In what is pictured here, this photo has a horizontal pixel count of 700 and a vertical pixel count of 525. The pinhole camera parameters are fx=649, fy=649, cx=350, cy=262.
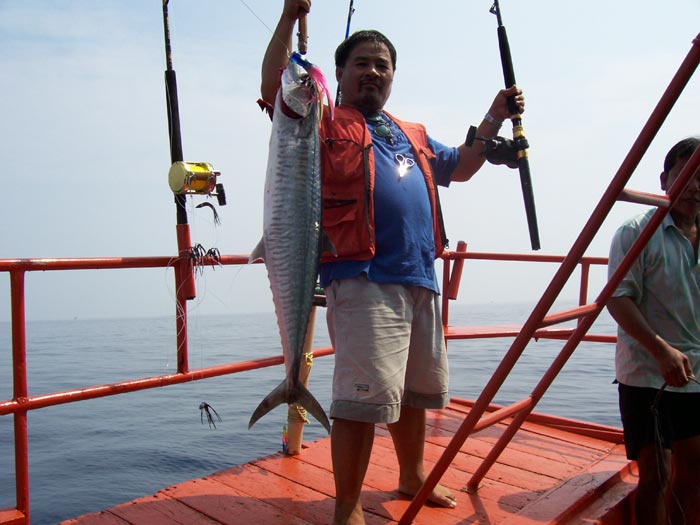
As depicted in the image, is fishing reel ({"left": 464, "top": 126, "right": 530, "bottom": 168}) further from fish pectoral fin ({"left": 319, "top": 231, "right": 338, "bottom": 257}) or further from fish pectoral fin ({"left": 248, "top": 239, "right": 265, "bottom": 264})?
fish pectoral fin ({"left": 248, "top": 239, "right": 265, "bottom": 264})

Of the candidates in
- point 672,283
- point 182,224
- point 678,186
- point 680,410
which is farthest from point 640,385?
point 182,224

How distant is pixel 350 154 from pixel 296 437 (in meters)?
1.88

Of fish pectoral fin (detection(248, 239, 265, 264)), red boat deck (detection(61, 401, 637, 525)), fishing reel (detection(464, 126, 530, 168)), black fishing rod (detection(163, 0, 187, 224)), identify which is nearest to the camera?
fish pectoral fin (detection(248, 239, 265, 264))

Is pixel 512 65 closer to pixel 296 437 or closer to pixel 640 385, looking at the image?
pixel 640 385

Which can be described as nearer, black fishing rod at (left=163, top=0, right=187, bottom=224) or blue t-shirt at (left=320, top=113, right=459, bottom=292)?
blue t-shirt at (left=320, top=113, right=459, bottom=292)

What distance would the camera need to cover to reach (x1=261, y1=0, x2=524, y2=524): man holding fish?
2.57 meters

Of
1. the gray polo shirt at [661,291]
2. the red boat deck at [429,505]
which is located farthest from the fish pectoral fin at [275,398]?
the gray polo shirt at [661,291]

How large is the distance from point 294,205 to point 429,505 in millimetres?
1621

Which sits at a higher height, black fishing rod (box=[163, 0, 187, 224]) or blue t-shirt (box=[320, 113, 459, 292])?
black fishing rod (box=[163, 0, 187, 224])

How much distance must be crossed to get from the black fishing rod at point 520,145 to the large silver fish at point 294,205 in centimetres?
130

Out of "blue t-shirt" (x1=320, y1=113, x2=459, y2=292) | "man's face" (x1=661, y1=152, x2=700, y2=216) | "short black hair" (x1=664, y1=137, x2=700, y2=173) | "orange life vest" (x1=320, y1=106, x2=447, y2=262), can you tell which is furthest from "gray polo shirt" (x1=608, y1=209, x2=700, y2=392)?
"orange life vest" (x1=320, y1=106, x2=447, y2=262)

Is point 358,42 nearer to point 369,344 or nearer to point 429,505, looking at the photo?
point 369,344

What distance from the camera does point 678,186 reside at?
7.88 feet

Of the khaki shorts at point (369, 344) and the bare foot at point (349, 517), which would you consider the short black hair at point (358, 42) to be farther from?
the bare foot at point (349, 517)
